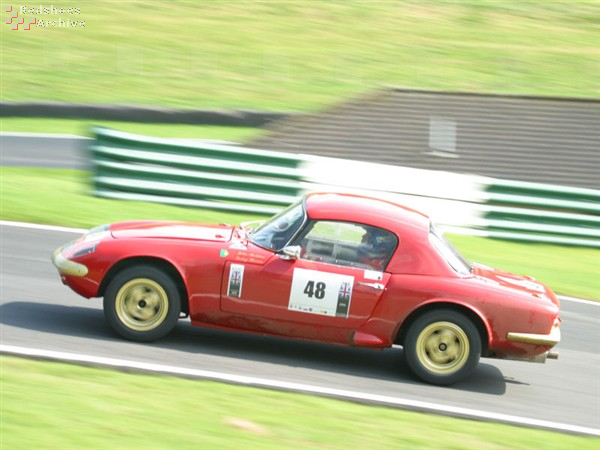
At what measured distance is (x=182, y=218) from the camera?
473 inches

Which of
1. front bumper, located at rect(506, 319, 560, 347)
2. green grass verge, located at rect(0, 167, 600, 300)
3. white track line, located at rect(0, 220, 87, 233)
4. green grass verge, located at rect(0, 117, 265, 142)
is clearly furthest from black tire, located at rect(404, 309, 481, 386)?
green grass verge, located at rect(0, 117, 265, 142)

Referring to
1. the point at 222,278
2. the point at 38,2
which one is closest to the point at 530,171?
the point at 222,278

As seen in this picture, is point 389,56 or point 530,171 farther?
point 389,56

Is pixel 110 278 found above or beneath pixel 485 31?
beneath

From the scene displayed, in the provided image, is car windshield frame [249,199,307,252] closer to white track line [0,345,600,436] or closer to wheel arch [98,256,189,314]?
wheel arch [98,256,189,314]

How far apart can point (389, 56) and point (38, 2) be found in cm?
1191

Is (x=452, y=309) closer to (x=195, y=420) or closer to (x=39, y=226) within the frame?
(x=195, y=420)

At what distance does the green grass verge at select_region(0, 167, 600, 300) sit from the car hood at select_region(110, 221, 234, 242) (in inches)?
145

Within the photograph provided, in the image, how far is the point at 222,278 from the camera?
23.7ft

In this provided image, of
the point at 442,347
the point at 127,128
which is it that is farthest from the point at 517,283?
the point at 127,128

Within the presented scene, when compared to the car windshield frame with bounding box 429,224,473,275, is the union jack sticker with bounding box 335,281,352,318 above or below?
below

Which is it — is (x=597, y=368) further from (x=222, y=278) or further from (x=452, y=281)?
(x=222, y=278)

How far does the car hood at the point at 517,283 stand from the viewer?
7617mm

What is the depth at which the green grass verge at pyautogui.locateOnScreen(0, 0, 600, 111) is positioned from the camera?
77.8 feet
